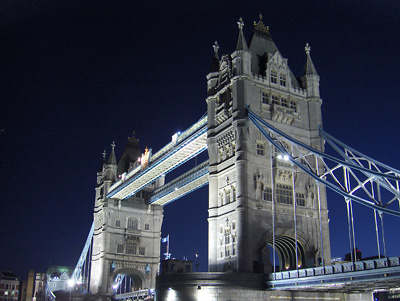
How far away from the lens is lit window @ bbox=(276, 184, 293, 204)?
47.4 meters

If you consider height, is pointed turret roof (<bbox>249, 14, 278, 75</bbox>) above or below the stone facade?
above

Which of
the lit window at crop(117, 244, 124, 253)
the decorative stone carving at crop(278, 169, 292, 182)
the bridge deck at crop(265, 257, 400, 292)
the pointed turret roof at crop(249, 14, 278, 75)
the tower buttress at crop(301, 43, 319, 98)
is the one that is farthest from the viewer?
the lit window at crop(117, 244, 124, 253)

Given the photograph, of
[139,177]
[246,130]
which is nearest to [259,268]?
[246,130]

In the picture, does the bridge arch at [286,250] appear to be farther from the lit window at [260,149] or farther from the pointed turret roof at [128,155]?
the pointed turret roof at [128,155]

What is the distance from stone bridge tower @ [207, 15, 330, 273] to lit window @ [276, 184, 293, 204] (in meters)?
0.10

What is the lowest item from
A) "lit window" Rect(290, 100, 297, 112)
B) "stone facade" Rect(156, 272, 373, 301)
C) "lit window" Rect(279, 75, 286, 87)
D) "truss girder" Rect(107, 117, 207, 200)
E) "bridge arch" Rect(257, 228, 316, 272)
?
"stone facade" Rect(156, 272, 373, 301)

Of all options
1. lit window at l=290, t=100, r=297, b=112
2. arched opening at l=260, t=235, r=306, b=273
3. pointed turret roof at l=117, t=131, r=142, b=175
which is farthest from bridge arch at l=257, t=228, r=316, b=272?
pointed turret roof at l=117, t=131, r=142, b=175

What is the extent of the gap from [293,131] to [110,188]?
41.3 m

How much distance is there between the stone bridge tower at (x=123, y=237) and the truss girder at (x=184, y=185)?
3245 millimetres

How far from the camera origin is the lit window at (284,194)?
4740 cm

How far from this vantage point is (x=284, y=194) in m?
47.8

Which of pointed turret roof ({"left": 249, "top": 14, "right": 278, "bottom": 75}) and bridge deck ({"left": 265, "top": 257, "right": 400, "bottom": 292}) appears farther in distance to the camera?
pointed turret roof ({"left": 249, "top": 14, "right": 278, "bottom": 75})

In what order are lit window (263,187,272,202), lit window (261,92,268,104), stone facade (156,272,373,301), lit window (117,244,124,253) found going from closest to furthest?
stone facade (156,272,373,301) → lit window (263,187,272,202) → lit window (261,92,268,104) → lit window (117,244,124,253)

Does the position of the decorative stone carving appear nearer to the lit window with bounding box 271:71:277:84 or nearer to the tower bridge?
the tower bridge
